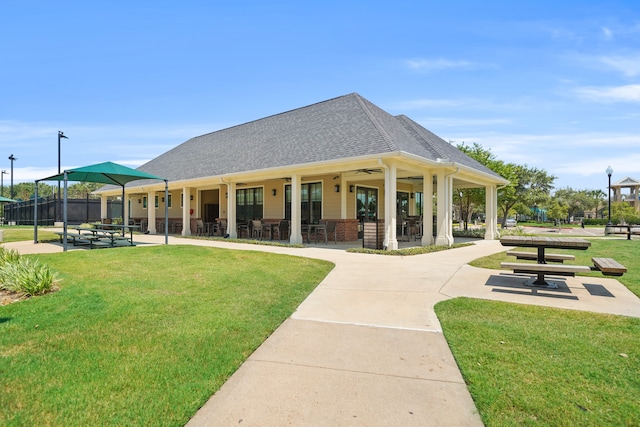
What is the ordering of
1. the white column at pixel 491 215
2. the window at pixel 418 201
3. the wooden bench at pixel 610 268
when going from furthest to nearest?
1. the window at pixel 418 201
2. the white column at pixel 491 215
3. the wooden bench at pixel 610 268

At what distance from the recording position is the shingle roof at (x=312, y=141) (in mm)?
12672

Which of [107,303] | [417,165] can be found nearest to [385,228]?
[417,165]

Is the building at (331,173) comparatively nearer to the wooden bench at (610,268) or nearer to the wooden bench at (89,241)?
the wooden bench at (89,241)

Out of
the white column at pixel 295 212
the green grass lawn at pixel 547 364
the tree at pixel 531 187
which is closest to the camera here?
the green grass lawn at pixel 547 364

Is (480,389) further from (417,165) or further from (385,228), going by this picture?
(417,165)

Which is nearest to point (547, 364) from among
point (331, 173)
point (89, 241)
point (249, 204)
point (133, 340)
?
point (133, 340)

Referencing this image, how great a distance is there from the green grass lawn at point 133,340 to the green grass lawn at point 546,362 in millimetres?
2053

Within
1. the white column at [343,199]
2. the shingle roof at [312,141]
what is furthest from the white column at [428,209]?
the white column at [343,199]

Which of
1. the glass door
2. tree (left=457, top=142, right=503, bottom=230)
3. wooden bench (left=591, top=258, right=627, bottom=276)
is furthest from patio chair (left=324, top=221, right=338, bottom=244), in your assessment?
tree (left=457, top=142, right=503, bottom=230)

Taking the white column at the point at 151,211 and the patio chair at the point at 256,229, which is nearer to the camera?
the patio chair at the point at 256,229

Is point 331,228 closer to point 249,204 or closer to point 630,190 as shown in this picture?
point 249,204

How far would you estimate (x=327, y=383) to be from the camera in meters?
2.80

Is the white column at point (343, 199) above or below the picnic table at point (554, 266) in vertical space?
above

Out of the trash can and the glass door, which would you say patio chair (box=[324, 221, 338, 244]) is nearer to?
the glass door
